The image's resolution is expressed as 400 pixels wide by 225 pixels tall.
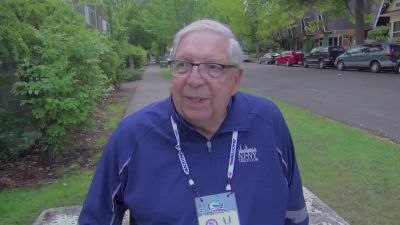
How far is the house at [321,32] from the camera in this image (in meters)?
40.7

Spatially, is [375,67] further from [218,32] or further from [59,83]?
[218,32]

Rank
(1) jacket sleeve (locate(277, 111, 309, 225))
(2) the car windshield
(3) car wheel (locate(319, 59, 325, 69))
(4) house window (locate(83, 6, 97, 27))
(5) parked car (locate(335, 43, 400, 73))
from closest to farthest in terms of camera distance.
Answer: (1) jacket sleeve (locate(277, 111, 309, 225)) → (2) the car windshield → (5) parked car (locate(335, 43, 400, 73)) → (3) car wheel (locate(319, 59, 325, 69)) → (4) house window (locate(83, 6, 97, 27))

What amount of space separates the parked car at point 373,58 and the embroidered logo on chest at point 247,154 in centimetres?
2281

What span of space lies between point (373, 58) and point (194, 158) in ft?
80.2

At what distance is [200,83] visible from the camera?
2.02 m

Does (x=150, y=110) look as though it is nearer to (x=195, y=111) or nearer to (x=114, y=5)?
(x=195, y=111)

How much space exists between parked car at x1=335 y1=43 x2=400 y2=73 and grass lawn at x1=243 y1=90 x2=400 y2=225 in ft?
52.7

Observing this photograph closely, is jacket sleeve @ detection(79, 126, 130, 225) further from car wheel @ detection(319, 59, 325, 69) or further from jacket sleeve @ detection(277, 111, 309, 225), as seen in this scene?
car wheel @ detection(319, 59, 325, 69)

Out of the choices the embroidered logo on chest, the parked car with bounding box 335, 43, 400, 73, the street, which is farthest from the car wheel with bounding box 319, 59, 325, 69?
the embroidered logo on chest

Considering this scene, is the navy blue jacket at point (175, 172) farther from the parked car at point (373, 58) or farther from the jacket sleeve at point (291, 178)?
the parked car at point (373, 58)

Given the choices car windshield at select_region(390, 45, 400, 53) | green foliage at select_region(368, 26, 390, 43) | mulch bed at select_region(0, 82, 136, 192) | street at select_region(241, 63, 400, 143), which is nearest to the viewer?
mulch bed at select_region(0, 82, 136, 192)

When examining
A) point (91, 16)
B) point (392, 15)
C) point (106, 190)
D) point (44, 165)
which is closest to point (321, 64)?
point (392, 15)

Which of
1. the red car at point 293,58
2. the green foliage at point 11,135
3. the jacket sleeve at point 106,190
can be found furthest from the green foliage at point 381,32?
the jacket sleeve at point 106,190

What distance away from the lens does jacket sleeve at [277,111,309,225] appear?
2.27 m
